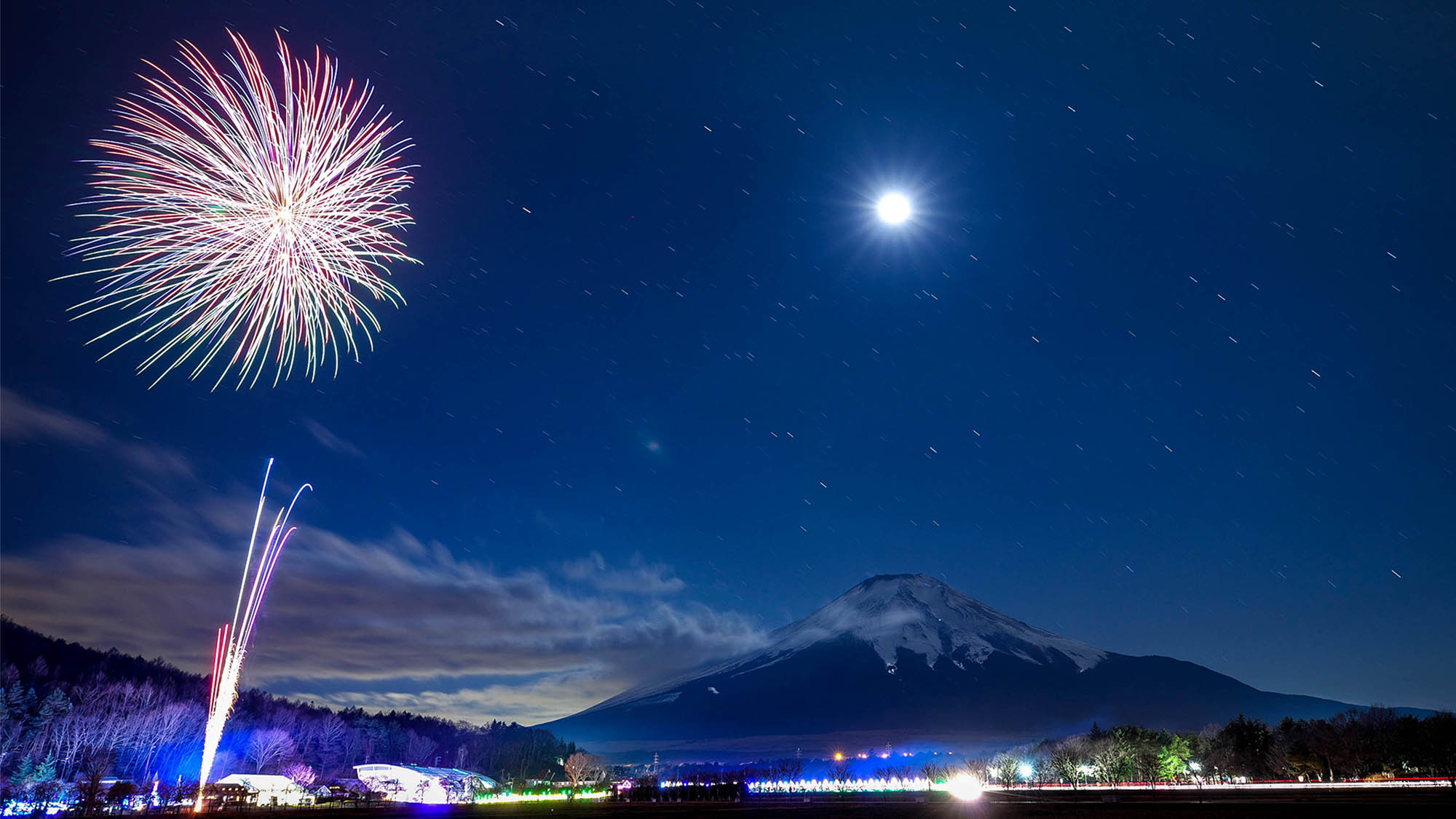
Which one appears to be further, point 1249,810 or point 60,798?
point 60,798

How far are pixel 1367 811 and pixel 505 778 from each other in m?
160

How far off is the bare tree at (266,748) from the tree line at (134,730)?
172 millimetres

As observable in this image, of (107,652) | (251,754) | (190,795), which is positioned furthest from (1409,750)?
(107,652)

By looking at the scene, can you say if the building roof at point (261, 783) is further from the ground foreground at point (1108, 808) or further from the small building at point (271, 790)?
the ground foreground at point (1108, 808)

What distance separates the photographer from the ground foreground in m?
61.4

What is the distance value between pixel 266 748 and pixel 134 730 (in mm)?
30648

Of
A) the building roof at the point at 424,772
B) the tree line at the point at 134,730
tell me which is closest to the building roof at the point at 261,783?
the tree line at the point at 134,730

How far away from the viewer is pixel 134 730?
12206 cm

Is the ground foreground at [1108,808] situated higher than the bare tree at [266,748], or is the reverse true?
the bare tree at [266,748]

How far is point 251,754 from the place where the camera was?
14988 centimetres

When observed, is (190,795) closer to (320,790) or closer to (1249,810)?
(320,790)

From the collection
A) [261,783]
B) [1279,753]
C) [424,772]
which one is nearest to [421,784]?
[424,772]

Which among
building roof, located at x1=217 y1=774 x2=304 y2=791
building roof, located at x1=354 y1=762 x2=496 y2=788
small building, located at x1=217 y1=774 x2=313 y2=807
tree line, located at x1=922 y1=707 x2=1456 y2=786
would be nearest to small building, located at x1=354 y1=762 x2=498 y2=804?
building roof, located at x1=354 y1=762 x2=496 y2=788

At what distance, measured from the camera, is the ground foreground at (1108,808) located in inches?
2418
